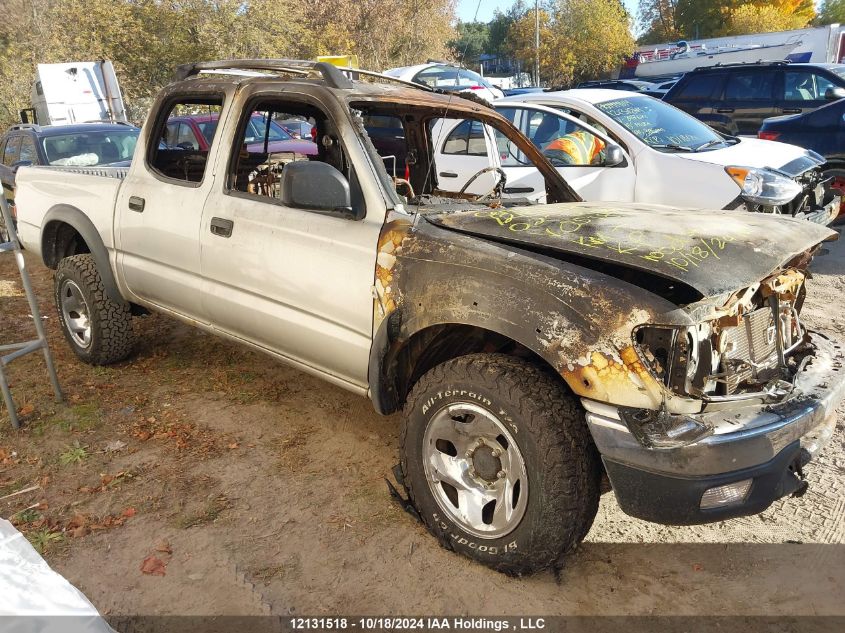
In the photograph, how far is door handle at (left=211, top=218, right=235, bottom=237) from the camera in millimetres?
3475

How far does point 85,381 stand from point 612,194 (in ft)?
15.3

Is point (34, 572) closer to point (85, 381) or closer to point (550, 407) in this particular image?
point (550, 407)

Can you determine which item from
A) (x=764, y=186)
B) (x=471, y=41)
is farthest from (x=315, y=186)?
(x=471, y=41)

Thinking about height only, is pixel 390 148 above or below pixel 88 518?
above

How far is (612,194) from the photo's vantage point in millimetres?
6383

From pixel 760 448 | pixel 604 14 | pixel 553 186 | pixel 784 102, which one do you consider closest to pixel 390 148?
pixel 553 186

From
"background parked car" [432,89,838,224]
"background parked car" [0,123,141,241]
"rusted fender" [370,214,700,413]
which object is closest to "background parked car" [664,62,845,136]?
"background parked car" [432,89,838,224]

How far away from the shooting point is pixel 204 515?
310cm

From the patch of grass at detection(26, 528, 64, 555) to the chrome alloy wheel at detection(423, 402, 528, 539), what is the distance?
5.36 ft

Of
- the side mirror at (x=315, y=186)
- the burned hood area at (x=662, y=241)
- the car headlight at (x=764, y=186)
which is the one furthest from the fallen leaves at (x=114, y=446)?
the car headlight at (x=764, y=186)

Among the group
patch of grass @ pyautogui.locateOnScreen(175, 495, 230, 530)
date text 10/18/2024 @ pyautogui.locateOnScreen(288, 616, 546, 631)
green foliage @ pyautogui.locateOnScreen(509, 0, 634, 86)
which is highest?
green foliage @ pyautogui.locateOnScreen(509, 0, 634, 86)

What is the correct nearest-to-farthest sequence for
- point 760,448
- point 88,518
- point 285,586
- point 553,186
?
point 760,448 → point 285,586 → point 88,518 → point 553,186

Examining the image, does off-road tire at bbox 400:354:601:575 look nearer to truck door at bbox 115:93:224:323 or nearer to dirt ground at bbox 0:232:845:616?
dirt ground at bbox 0:232:845:616

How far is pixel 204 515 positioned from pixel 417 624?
3.88 ft
